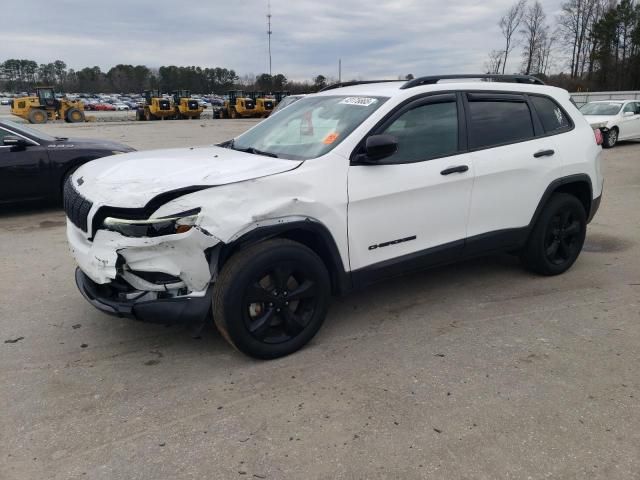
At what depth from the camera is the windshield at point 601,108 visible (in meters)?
17.4

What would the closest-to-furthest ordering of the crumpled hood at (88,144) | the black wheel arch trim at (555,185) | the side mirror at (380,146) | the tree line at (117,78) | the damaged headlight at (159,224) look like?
the damaged headlight at (159,224), the side mirror at (380,146), the black wheel arch trim at (555,185), the crumpled hood at (88,144), the tree line at (117,78)

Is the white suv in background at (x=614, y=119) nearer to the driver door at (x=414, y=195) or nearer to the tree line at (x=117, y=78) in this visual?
the driver door at (x=414, y=195)

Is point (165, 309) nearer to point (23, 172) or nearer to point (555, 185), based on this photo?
point (555, 185)

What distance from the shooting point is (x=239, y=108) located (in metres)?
43.1

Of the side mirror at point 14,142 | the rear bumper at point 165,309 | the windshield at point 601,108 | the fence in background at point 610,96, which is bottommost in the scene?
the rear bumper at point 165,309

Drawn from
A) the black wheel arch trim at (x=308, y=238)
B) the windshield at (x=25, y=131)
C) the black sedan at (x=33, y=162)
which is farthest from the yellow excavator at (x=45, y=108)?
the black wheel arch trim at (x=308, y=238)

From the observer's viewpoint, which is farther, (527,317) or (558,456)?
(527,317)

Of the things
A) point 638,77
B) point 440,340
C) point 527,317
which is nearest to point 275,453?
point 440,340

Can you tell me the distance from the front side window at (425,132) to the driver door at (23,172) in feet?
19.7

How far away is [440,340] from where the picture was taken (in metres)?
3.73

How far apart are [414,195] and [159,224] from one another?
1.82 meters

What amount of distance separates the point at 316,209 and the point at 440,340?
1329 mm

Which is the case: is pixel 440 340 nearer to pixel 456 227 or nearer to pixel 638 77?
pixel 456 227

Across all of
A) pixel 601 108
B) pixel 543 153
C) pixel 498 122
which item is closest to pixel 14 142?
pixel 498 122
